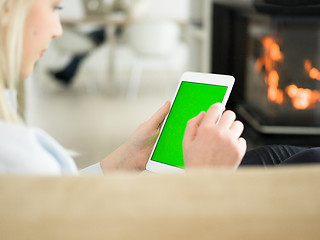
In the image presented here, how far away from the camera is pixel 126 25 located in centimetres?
557

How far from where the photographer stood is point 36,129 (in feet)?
2.14

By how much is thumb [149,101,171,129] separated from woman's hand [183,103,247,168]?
0.28 meters

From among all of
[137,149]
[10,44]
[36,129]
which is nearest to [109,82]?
[137,149]

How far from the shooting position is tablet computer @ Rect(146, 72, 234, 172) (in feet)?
3.39

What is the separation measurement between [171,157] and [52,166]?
44 centimetres

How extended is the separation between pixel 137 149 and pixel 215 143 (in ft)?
1.28

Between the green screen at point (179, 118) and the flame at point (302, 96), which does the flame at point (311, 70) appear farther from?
the green screen at point (179, 118)

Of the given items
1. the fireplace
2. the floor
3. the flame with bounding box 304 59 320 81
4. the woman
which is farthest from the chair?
the woman

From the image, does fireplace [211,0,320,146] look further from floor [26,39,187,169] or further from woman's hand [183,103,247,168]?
woman's hand [183,103,247,168]

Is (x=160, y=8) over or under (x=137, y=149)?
under

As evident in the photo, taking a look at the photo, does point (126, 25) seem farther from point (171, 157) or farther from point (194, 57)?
point (171, 157)

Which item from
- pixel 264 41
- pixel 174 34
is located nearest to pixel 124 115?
pixel 174 34

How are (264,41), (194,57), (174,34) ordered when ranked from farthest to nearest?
(174,34), (194,57), (264,41)

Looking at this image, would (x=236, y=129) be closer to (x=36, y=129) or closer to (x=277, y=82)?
(x=36, y=129)
